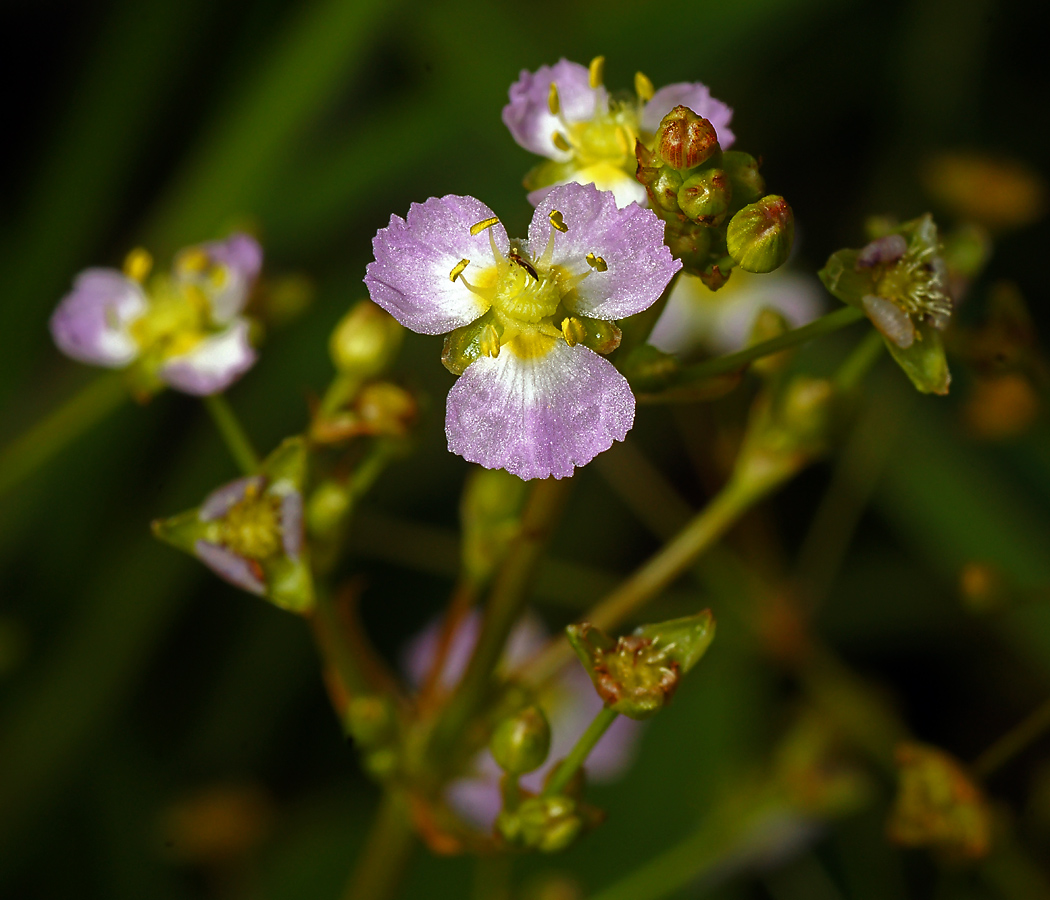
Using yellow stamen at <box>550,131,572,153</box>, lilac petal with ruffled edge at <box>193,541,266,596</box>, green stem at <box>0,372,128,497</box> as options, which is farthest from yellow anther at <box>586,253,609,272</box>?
green stem at <box>0,372,128,497</box>

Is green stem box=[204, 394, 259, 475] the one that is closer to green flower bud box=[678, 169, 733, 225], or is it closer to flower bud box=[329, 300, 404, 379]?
flower bud box=[329, 300, 404, 379]

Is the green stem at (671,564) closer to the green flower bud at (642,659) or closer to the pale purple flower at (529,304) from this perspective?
the green flower bud at (642,659)

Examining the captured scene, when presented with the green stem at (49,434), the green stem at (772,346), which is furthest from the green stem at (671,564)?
the green stem at (49,434)

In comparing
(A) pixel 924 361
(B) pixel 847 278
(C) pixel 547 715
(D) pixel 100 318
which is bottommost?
(C) pixel 547 715

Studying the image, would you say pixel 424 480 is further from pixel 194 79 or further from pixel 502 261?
pixel 502 261

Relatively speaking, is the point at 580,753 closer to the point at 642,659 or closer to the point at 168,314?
the point at 642,659

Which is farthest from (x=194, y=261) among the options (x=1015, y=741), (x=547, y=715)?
(x=1015, y=741)
